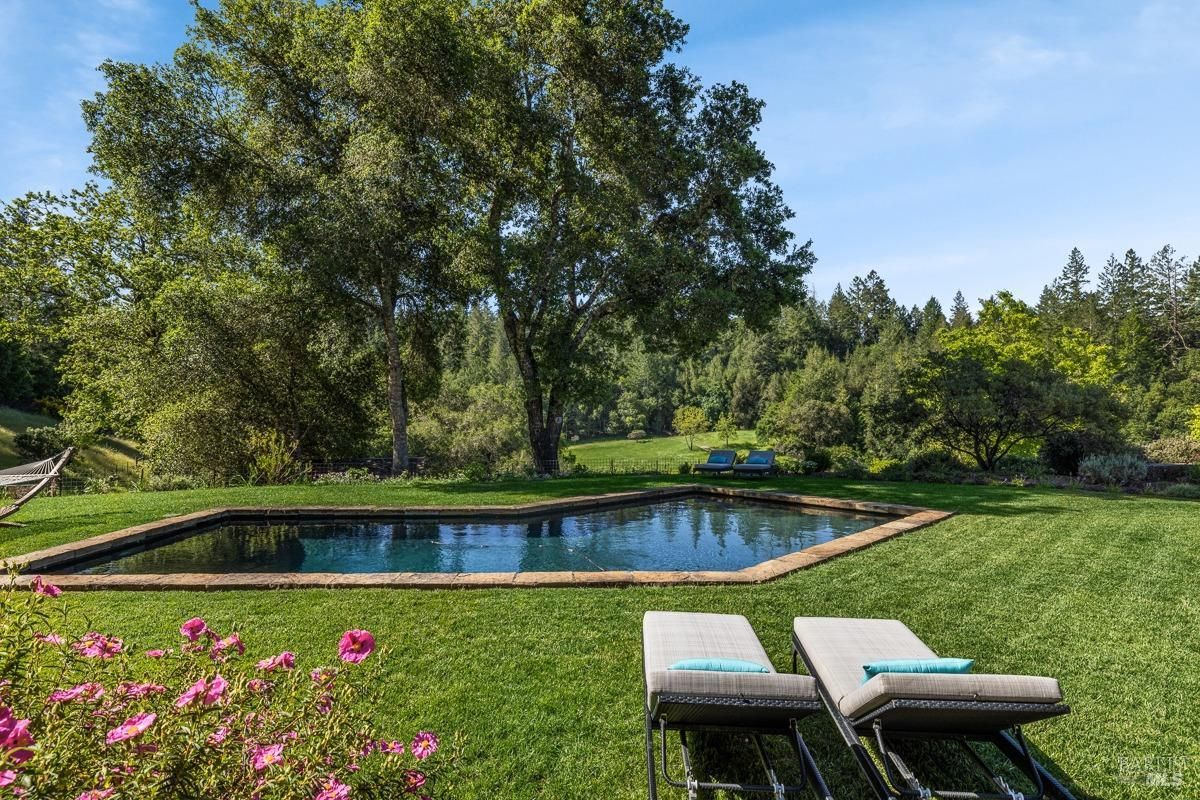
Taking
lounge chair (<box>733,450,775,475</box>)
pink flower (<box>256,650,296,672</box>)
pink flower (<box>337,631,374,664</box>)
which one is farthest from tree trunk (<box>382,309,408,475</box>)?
pink flower (<box>337,631,374,664</box>)

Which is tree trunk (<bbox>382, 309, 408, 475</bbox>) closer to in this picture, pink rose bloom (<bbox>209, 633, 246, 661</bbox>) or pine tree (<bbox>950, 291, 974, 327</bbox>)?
pink rose bloom (<bbox>209, 633, 246, 661</bbox>)

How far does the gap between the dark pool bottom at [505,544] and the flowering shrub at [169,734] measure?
16.4ft

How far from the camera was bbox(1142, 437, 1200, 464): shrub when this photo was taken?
16.4 metres

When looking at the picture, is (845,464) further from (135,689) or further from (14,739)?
Answer: (14,739)

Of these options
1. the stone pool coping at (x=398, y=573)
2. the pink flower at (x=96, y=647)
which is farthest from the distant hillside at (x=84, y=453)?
the pink flower at (x=96, y=647)

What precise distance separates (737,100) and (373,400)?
48.5 ft

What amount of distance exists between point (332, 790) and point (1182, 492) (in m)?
15.8

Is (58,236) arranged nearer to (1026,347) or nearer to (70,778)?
(70,778)

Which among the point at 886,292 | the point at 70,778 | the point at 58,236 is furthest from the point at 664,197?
the point at 886,292

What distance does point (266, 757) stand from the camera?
153 cm

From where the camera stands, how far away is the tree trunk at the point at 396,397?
1531 centimetres

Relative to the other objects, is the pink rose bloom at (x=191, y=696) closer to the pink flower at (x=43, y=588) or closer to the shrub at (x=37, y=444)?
the pink flower at (x=43, y=588)

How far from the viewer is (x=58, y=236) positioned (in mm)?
18469

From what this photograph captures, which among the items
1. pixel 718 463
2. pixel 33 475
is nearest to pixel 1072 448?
pixel 718 463
